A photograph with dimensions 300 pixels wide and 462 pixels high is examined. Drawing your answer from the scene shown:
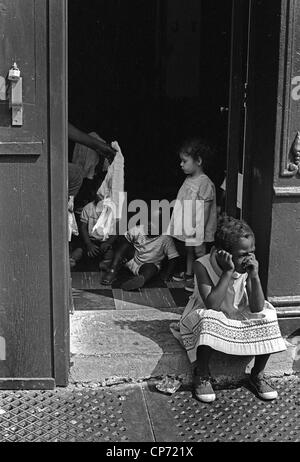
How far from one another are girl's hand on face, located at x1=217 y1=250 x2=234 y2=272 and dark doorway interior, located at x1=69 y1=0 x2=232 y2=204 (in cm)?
232

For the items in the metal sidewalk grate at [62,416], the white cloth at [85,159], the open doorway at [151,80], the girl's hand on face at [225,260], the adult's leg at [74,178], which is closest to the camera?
the metal sidewalk grate at [62,416]

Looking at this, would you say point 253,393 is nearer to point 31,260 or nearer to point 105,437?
point 105,437

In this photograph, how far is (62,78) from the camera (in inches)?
158

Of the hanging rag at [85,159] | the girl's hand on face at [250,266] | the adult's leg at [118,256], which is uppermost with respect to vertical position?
the hanging rag at [85,159]

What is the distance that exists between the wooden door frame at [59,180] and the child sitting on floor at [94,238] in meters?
1.61

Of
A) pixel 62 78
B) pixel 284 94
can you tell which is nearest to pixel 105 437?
pixel 62 78

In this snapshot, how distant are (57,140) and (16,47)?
54 centimetres

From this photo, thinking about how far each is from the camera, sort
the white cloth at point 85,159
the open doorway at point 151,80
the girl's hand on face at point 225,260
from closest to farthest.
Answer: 1. the girl's hand on face at point 225,260
2. the white cloth at point 85,159
3. the open doorway at point 151,80

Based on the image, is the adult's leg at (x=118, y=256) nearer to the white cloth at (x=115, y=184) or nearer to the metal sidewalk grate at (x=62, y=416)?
the white cloth at (x=115, y=184)

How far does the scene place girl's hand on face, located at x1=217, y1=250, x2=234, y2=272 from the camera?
420 cm

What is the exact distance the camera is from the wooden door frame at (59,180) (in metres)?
3.96

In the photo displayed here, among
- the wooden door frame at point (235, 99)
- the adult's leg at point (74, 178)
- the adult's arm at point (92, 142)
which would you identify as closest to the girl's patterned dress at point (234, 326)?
the wooden door frame at point (235, 99)

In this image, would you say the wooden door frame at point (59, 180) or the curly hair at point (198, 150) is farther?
the curly hair at point (198, 150)

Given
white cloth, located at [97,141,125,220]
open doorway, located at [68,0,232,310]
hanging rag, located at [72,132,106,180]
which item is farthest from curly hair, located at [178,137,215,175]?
hanging rag, located at [72,132,106,180]
